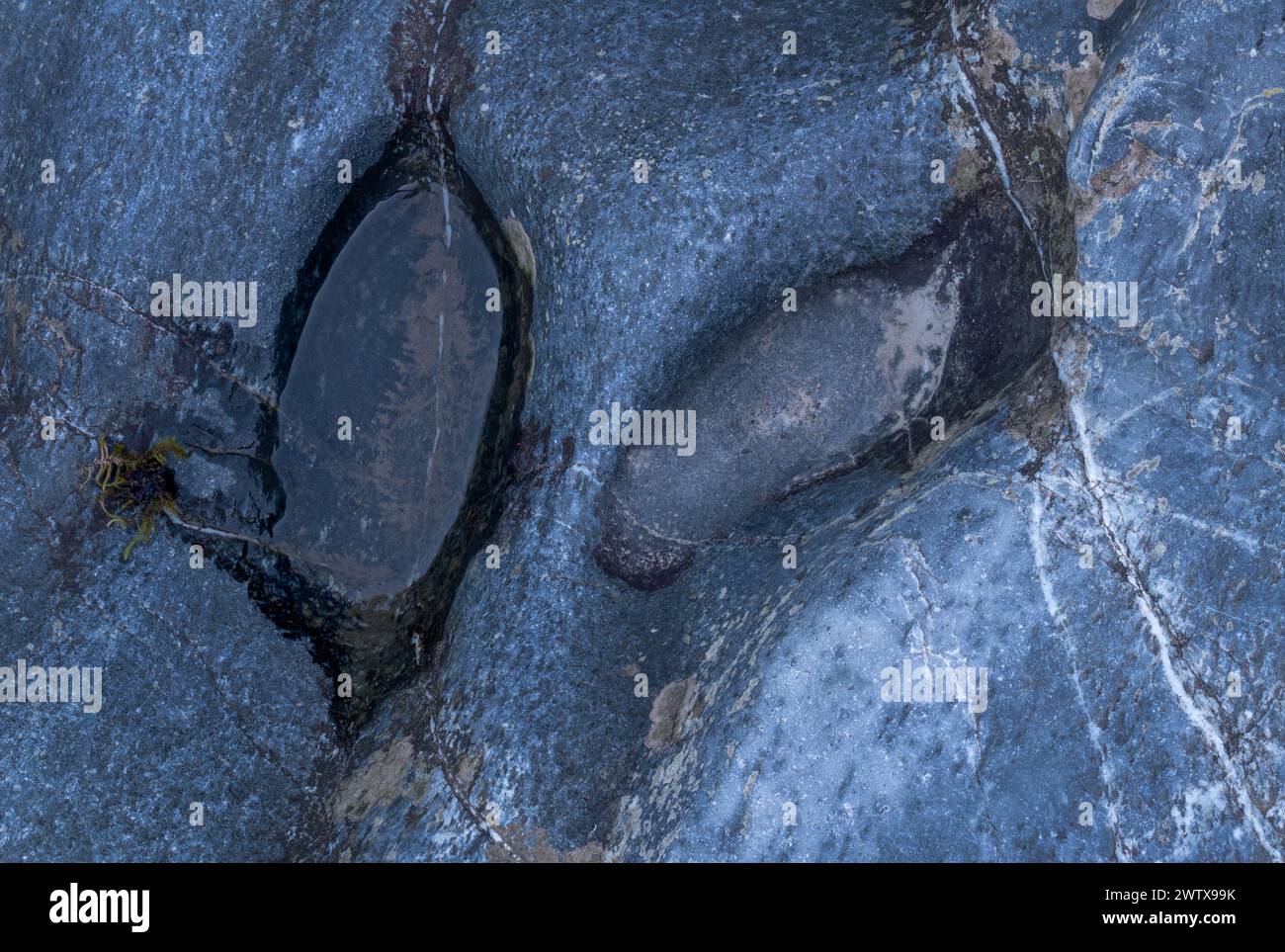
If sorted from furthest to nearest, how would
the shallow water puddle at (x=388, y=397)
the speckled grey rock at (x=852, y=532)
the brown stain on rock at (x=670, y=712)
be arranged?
the shallow water puddle at (x=388, y=397) < the brown stain on rock at (x=670, y=712) < the speckled grey rock at (x=852, y=532)

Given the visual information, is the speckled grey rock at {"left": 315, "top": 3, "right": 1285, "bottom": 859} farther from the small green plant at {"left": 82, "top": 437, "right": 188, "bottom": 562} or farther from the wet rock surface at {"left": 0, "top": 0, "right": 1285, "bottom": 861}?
the small green plant at {"left": 82, "top": 437, "right": 188, "bottom": 562}

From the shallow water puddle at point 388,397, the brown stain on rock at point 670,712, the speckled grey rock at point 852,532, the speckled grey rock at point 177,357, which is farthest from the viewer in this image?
the shallow water puddle at point 388,397

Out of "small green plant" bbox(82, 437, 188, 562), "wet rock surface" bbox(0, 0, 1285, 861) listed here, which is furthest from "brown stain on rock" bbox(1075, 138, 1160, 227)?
"small green plant" bbox(82, 437, 188, 562)

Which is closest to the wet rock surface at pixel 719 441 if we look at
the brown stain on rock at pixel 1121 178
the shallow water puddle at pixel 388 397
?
the brown stain on rock at pixel 1121 178

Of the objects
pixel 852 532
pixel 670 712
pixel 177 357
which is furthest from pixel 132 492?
pixel 852 532

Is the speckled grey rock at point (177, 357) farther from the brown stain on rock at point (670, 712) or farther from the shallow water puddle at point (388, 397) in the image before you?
the brown stain on rock at point (670, 712)

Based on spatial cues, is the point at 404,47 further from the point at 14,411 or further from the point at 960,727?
the point at 960,727

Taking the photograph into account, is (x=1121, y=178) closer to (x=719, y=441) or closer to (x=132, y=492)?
(x=719, y=441)
